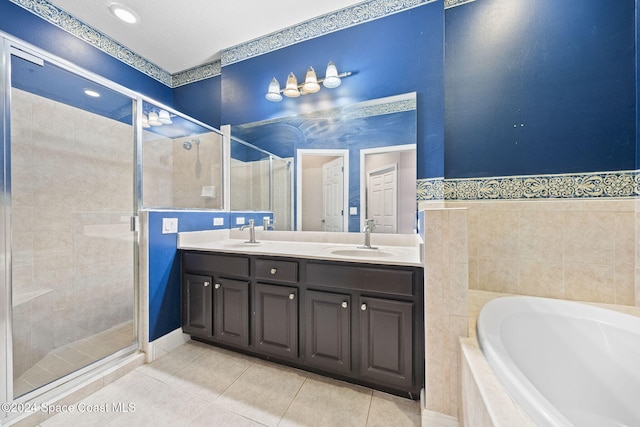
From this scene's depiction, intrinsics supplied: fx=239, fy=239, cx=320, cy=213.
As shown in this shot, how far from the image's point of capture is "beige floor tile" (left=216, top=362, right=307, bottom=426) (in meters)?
1.24

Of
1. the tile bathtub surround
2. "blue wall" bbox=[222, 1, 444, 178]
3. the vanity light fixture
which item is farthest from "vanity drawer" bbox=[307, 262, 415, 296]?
the vanity light fixture

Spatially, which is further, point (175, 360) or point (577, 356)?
point (175, 360)

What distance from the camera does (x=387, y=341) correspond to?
1279 millimetres

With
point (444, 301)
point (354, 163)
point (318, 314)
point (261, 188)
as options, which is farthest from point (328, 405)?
point (261, 188)

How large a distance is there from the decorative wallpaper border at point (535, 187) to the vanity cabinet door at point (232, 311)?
4.72 feet

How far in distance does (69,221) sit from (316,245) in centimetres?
187

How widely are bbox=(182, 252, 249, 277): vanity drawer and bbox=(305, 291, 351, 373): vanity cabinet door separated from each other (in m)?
0.52

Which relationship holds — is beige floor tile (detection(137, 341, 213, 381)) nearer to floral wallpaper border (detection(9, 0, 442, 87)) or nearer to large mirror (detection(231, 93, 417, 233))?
large mirror (detection(231, 93, 417, 233))

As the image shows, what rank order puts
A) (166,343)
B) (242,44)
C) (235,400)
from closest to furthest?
(235,400), (166,343), (242,44)

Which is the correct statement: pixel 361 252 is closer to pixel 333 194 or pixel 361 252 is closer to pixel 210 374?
pixel 333 194

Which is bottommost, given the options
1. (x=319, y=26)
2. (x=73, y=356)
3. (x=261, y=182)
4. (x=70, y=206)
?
(x=73, y=356)

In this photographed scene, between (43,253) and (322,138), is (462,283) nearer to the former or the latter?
(322,138)

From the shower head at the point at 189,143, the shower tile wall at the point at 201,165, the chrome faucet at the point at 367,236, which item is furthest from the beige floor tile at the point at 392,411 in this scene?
the shower head at the point at 189,143

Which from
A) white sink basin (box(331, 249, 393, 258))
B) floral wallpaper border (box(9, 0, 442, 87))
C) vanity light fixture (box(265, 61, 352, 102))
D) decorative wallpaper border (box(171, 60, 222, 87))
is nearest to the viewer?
white sink basin (box(331, 249, 393, 258))
